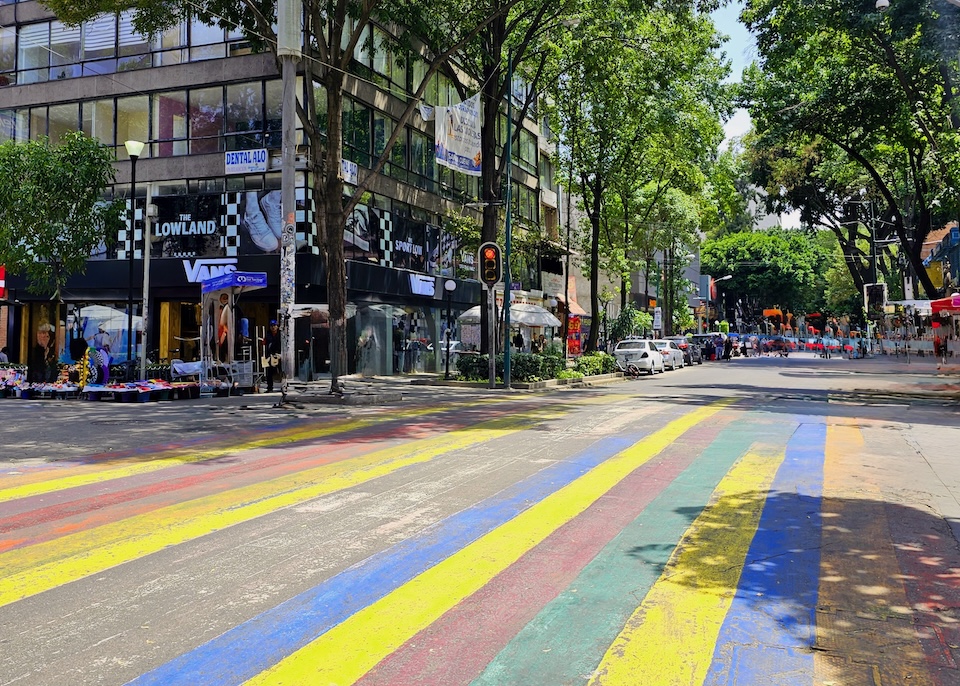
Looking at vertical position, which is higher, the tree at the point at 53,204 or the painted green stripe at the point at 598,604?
the tree at the point at 53,204

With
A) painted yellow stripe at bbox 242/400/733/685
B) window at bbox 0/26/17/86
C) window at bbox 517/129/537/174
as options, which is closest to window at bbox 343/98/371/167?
window at bbox 0/26/17/86

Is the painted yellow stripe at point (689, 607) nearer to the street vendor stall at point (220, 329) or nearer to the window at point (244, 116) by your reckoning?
the street vendor stall at point (220, 329)

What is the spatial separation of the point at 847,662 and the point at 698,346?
45.1 meters

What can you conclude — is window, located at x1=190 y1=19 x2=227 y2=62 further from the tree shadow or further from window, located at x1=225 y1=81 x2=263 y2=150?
the tree shadow

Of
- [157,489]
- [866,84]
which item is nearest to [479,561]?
[157,489]

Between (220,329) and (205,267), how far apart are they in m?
8.24

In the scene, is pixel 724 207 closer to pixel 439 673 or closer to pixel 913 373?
pixel 913 373

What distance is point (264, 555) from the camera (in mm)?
4980

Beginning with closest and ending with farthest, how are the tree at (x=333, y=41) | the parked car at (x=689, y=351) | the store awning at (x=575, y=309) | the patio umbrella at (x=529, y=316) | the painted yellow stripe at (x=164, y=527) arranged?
the painted yellow stripe at (x=164, y=527), the tree at (x=333, y=41), the patio umbrella at (x=529, y=316), the parked car at (x=689, y=351), the store awning at (x=575, y=309)

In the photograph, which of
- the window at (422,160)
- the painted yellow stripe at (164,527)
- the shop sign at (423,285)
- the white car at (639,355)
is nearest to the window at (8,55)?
the window at (422,160)

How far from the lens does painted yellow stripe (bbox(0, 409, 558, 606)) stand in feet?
15.1

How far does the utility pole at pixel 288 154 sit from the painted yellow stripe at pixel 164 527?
Answer: 31.2ft

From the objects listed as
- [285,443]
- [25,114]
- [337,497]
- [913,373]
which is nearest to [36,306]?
[25,114]

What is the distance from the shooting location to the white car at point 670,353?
37.3 meters
